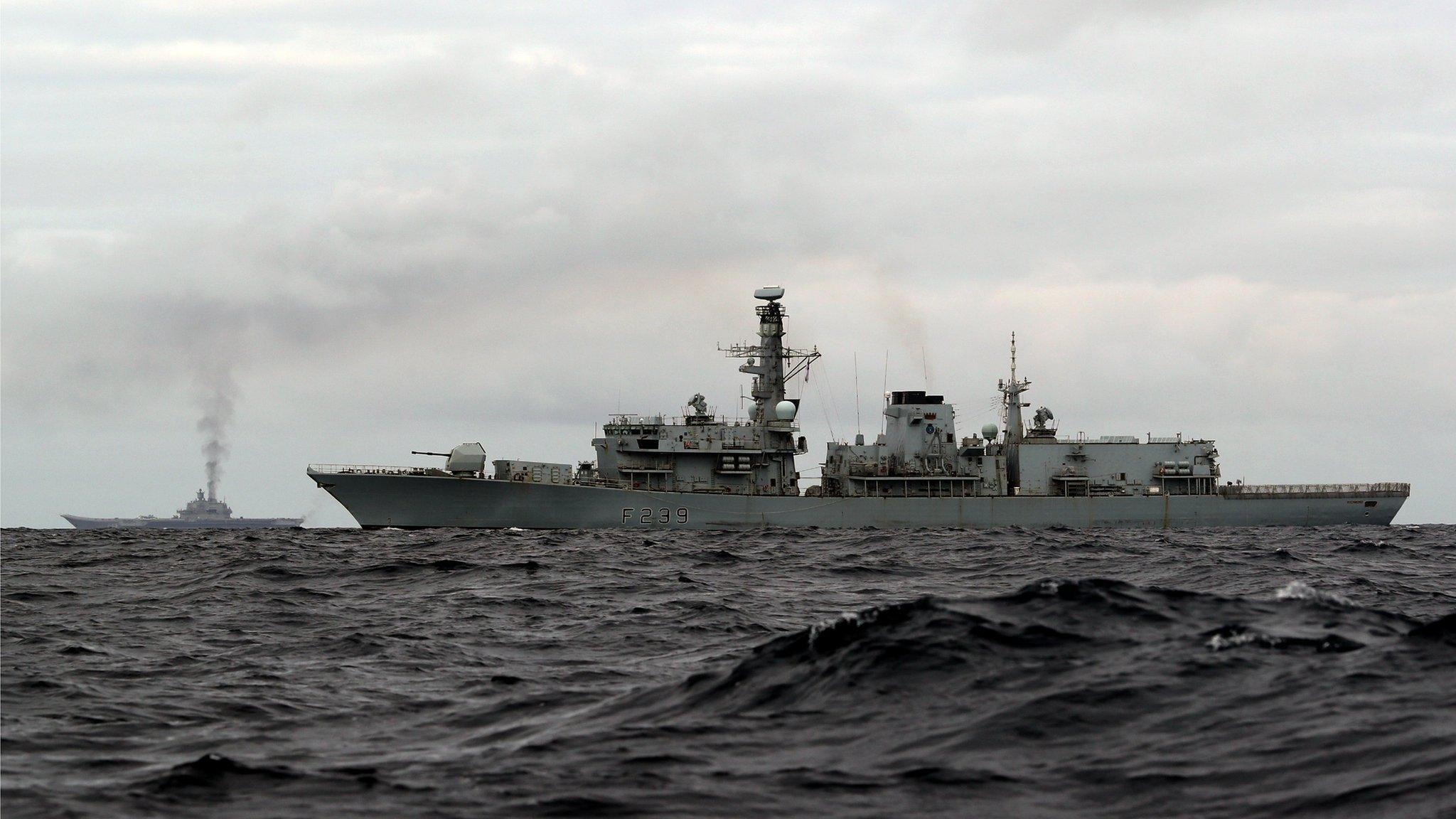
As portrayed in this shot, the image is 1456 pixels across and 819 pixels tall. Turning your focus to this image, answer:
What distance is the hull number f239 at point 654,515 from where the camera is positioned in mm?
51781

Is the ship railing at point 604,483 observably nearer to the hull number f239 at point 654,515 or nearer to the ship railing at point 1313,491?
the hull number f239 at point 654,515

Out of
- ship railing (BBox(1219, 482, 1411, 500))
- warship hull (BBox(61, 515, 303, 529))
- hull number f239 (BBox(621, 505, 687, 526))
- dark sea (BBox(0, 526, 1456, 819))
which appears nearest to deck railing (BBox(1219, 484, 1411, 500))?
ship railing (BBox(1219, 482, 1411, 500))

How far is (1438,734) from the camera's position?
784 centimetres

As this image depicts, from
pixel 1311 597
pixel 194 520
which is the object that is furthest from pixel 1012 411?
pixel 194 520

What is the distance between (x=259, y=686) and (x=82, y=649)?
377 centimetres

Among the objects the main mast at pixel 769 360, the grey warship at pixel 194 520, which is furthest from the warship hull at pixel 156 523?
the main mast at pixel 769 360

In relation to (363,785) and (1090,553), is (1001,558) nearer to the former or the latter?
(1090,553)

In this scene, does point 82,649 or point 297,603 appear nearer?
point 82,649

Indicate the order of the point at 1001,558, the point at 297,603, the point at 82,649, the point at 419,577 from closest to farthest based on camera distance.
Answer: the point at 82,649 → the point at 297,603 → the point at 419,577 → the point at 1001,558

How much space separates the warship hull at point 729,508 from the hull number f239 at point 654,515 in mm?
30

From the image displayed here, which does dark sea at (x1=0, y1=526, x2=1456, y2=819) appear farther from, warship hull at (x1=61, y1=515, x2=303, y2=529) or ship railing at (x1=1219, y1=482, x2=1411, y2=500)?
warship hull at (x1=61, y1=515, x2=303, y2=529)

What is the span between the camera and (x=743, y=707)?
380 inches

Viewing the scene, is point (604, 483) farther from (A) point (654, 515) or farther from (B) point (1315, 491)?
(B) point (1315, 491)

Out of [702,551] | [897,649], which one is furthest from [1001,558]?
[897,649]
